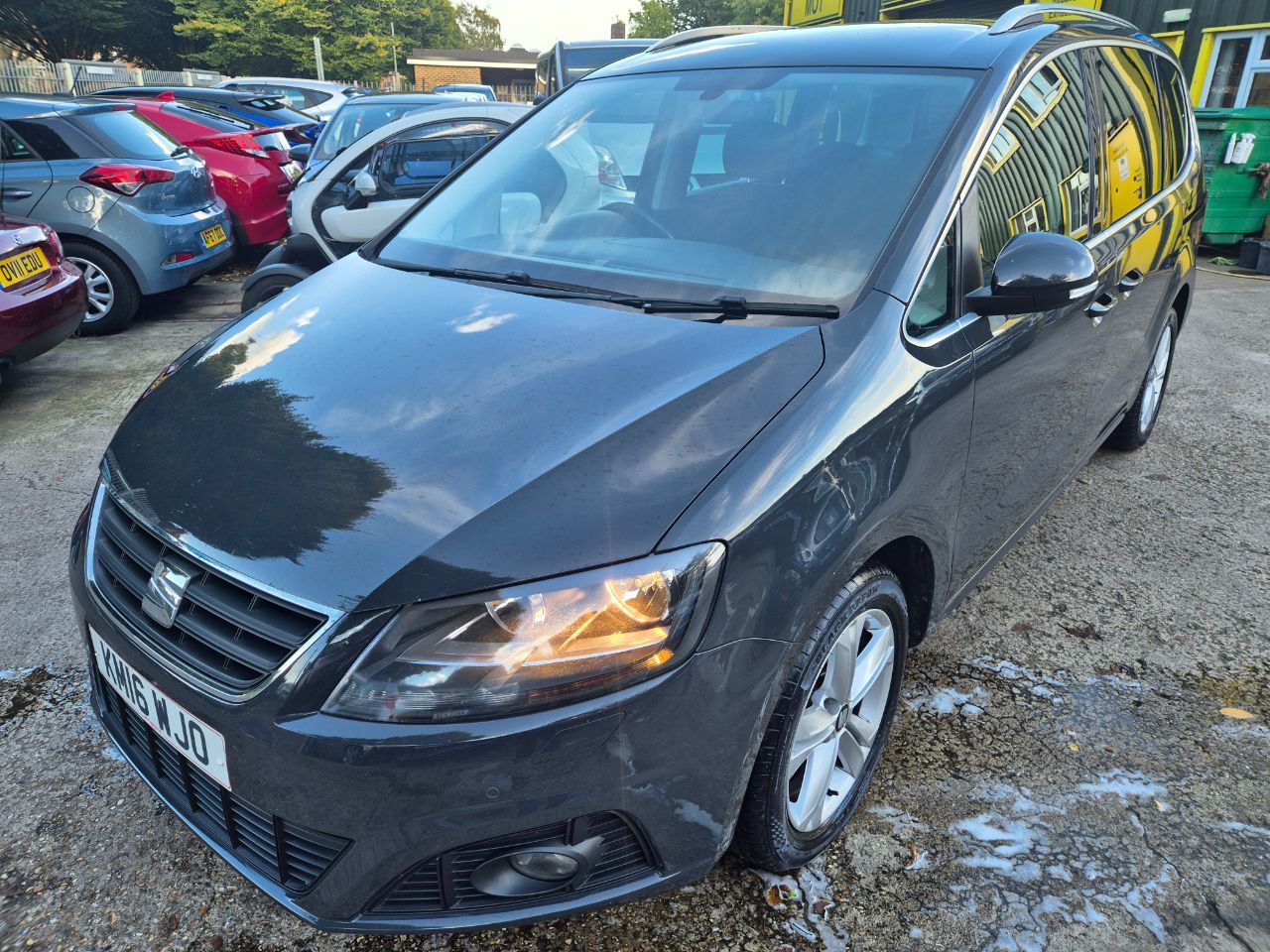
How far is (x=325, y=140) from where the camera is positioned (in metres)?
8.89

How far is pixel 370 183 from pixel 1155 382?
183 inches

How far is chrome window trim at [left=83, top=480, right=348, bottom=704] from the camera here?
1.47 meters

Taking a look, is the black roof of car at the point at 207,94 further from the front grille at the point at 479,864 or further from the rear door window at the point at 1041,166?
the front grille at the point at 479,864

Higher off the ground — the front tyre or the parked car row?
the parked car row

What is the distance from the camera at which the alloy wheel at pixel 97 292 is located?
6.50 meters

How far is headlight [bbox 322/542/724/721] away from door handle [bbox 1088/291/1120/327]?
2.00 metres

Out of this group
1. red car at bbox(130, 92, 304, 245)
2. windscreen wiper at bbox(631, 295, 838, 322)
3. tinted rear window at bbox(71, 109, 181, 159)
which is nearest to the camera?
windscreen wiper at bbox(631, 295, 838, 322)

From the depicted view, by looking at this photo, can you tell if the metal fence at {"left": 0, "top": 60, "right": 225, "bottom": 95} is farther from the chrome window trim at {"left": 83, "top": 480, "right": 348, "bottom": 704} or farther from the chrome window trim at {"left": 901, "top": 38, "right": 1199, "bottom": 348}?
the chrome window trim at {"left": 83, "top": 480, "right": 348, "bottom": 704}

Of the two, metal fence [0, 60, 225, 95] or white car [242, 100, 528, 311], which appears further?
metal fence [0, 60, 225, 95]

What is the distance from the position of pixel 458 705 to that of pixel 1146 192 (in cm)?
324

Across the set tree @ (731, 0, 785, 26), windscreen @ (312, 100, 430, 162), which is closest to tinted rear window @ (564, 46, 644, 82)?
windscreen @ (312, 100, 430, 162)

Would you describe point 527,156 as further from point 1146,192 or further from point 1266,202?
point 1266,202

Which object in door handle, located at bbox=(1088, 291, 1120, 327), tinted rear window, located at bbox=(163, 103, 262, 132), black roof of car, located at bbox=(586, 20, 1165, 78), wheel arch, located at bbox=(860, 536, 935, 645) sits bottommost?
wheel arch, located at bbox=(860, 536, 935, 645)

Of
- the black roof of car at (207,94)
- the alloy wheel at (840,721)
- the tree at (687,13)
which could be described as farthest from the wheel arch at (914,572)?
the tree at (687,13)
